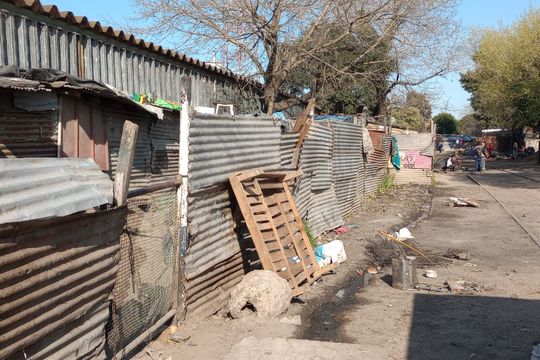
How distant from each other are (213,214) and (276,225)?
122 cm

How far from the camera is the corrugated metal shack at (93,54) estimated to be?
6449 mm

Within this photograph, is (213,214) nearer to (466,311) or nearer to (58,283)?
(58,283)

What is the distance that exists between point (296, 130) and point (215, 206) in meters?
3.83

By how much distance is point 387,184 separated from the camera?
21391mm

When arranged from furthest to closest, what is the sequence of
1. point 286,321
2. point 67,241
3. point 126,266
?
point 286,321 → point 126,266 → point 67,241

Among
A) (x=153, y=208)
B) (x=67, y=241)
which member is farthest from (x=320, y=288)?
(x=67, y=241)

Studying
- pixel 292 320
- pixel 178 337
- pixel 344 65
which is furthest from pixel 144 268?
pixel 344 65

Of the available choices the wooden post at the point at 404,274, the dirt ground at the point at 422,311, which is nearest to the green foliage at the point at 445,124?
the dirt ground at the point at 422,311

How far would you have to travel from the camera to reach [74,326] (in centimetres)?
345

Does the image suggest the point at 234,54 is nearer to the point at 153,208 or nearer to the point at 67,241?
the point at 153,208

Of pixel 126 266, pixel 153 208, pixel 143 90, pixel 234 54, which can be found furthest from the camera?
pixel 234 54

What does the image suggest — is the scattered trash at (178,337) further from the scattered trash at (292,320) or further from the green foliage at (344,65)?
the green foliage at (344,65)

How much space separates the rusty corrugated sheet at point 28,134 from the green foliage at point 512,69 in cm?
2645

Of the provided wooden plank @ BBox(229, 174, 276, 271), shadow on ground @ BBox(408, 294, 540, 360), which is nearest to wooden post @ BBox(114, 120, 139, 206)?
wooden plank @ BBox(229, 174, 276, 271)
